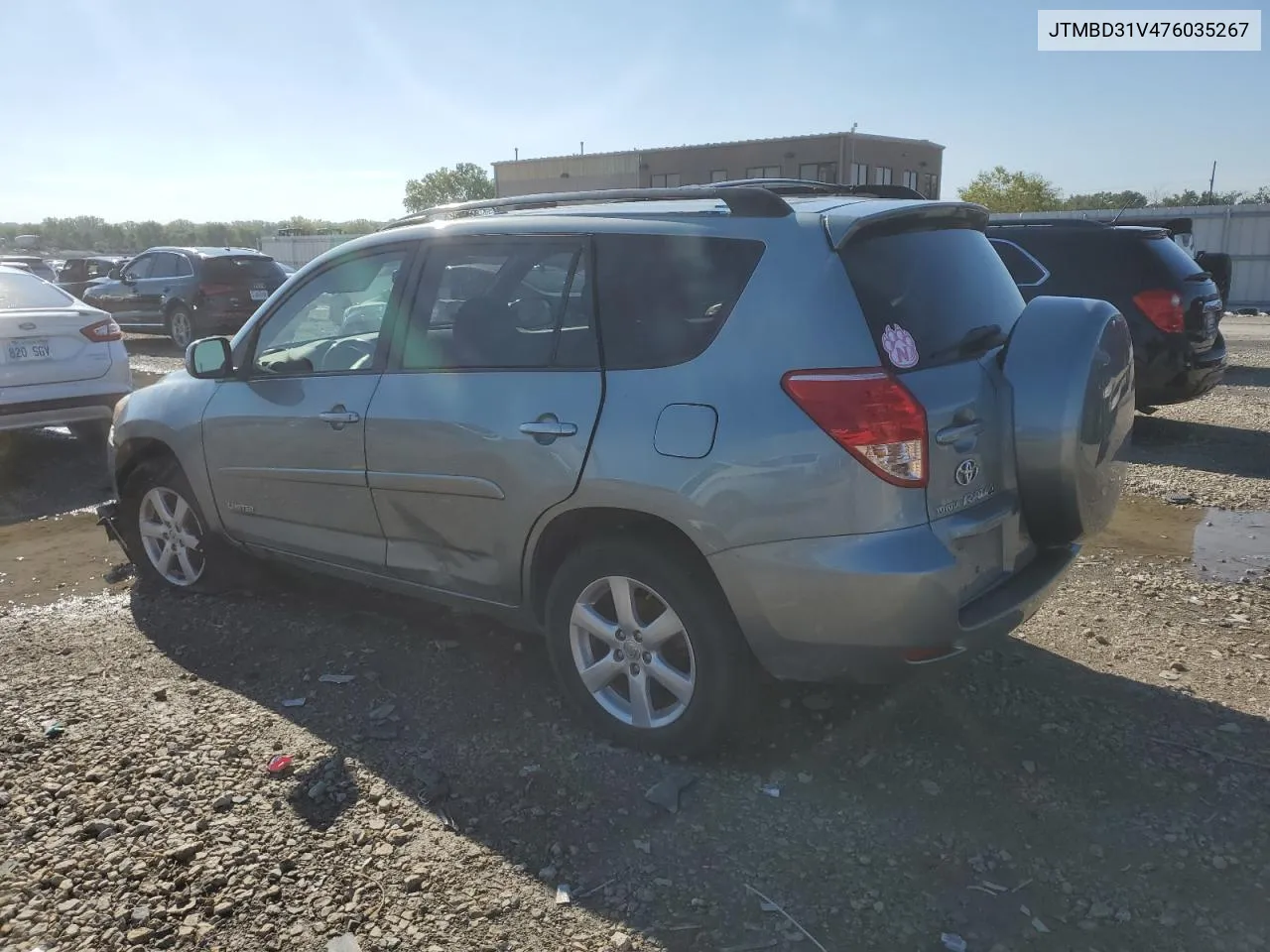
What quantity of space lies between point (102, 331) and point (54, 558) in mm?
3008

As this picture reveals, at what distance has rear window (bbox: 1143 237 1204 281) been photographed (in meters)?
8.38

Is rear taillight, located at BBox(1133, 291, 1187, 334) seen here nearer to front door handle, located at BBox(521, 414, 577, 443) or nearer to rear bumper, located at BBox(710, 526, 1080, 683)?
rear bumper, located at BBox(710, 526, 1080, 683)

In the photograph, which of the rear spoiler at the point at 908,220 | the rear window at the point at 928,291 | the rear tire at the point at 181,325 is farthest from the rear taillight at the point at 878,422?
the rear tire at the point at 181,325

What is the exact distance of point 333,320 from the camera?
454 cm

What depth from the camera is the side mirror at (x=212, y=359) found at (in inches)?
185

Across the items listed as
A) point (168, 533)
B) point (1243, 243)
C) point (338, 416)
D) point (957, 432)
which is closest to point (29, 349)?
point (168, 533)

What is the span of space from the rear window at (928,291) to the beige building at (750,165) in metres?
39.4

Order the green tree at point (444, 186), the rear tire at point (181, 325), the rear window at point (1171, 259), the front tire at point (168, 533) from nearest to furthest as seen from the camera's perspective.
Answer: the front tire at point (168, 533) → the rear window at point (1171, 259) → the rear tire at point (181, 325) → the green tree at point (444, 186)

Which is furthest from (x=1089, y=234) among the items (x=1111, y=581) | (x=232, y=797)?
(x=232, y=797)

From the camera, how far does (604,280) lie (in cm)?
351

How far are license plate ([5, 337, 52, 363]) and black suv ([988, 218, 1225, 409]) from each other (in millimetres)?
7665

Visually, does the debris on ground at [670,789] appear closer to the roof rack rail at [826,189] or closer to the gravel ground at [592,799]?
the gravel ground at [592,799]

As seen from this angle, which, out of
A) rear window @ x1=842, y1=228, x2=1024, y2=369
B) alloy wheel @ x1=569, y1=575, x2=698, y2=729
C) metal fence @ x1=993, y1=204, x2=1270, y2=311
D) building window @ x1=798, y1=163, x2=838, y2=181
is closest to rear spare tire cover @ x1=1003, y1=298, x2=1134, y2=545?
rear window @ x1=842, y1=228, x2=1024, y2=369

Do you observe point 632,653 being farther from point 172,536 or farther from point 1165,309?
point 1165,309
